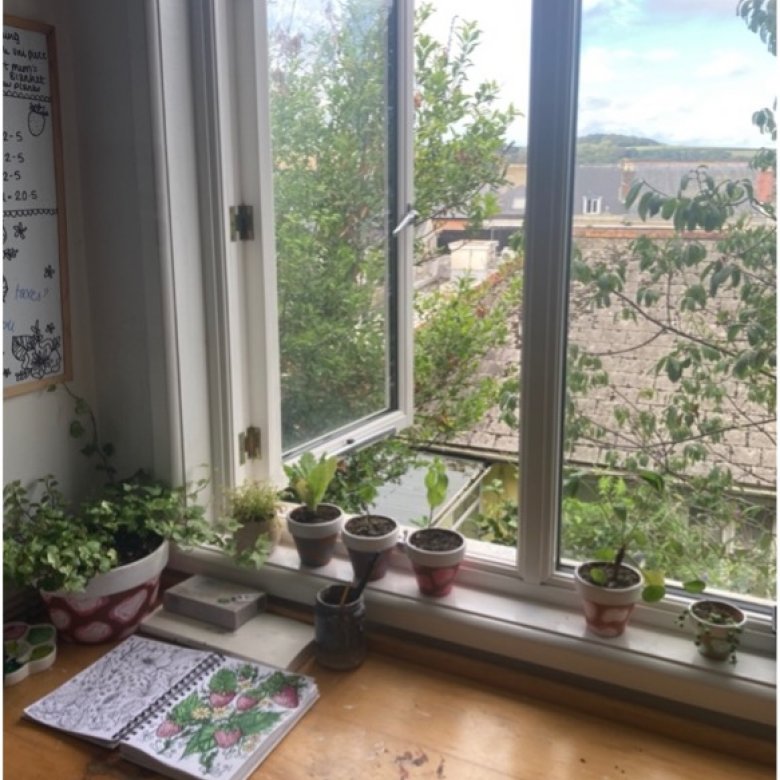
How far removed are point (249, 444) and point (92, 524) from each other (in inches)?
14.1

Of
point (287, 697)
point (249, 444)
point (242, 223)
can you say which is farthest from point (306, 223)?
point (287, 697)

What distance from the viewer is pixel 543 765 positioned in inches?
45.6

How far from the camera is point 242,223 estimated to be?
63.5 inches

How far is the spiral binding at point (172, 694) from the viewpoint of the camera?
121 cm

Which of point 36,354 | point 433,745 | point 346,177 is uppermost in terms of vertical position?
point 346,177

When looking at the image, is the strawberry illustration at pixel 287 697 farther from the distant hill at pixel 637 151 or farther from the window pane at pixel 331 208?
the distant hill at pixel 637 151

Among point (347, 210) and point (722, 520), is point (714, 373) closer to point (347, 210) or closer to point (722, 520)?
point (722, 520)

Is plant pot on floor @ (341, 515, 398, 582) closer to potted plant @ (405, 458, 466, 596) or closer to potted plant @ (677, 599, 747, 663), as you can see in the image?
potted plant @ (405, 458, 466, 596)

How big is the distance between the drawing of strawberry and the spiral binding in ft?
0.08

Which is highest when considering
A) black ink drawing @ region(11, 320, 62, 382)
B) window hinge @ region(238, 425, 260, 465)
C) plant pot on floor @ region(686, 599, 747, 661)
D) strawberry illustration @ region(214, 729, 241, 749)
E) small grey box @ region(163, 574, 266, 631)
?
black ink drawing @ region(11, 320, 62, 382)

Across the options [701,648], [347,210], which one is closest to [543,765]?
[701,648]

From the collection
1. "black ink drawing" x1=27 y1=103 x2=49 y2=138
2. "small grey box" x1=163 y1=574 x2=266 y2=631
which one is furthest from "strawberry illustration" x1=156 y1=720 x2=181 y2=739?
"black ink drawing" x1=27 y1=103 x2=49 y2=138

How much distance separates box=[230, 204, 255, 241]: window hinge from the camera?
5.24 ft

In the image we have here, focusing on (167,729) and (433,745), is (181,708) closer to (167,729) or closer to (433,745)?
(167,729)
